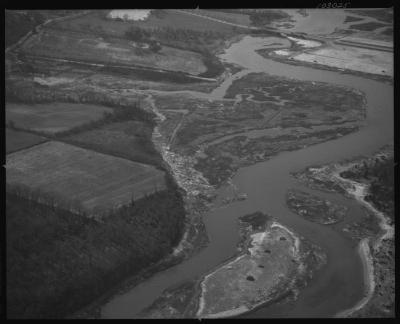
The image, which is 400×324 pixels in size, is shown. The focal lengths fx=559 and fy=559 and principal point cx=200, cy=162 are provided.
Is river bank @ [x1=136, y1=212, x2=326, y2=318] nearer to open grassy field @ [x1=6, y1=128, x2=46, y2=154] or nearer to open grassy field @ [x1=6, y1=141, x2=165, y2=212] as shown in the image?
open grassy field @ [x1=6, y1=141, x2=165, y2=212]

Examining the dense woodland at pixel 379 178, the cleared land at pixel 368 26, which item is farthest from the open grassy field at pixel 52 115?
the cleared land at pixel 368 26

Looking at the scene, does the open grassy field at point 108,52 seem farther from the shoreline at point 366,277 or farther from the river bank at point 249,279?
the shoreline at point 366,277

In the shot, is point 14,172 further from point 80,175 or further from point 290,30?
point 290,30

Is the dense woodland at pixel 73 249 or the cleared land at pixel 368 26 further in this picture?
the cleared land at pixel 368 26

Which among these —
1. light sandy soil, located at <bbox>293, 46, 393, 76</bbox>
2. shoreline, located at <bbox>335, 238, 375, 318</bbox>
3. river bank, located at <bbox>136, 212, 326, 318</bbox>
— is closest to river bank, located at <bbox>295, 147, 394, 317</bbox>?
shoreline, located at <bbox>335, 238, 375, 318</bbox>

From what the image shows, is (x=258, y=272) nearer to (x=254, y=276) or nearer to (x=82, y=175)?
(x=254, y=276)
